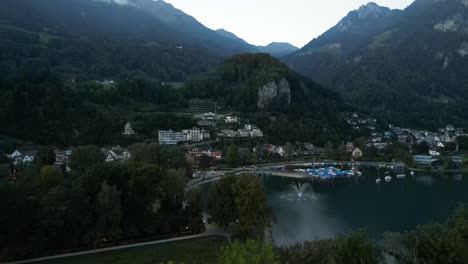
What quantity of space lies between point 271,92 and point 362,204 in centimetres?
4533

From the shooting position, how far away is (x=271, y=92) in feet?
259

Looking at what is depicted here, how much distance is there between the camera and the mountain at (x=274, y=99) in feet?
225

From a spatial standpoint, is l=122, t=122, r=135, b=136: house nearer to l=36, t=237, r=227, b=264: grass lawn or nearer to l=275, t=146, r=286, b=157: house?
l=275, t=146, r=286, b=157: house

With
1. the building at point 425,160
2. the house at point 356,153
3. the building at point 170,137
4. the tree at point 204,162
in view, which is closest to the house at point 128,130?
the building at point 170,137

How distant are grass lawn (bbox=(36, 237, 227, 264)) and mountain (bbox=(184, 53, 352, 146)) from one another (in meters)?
43.5

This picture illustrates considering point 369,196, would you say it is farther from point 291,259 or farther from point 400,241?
point 291,259

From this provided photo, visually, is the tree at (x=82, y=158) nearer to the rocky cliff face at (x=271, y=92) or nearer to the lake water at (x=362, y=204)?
the lake water at (x=362, y=204)

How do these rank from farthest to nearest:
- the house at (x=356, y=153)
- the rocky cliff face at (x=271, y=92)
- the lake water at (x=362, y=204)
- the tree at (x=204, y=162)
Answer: the rocky cliff face at (x=271, y=92)
the house at (x=356, y=153)
the tree at (x=204, y=162)
the lake water at (x=362, y=204)

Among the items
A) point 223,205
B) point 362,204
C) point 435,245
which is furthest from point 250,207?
point 362,204

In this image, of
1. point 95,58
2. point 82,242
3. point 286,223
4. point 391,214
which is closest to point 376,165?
point 391,214

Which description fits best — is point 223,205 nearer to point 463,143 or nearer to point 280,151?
point 280,151

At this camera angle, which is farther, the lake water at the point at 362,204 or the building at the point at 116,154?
the building at the point at 116,154

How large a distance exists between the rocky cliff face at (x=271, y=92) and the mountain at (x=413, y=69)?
26466 millimetres

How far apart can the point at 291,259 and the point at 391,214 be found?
1963 centimetres
